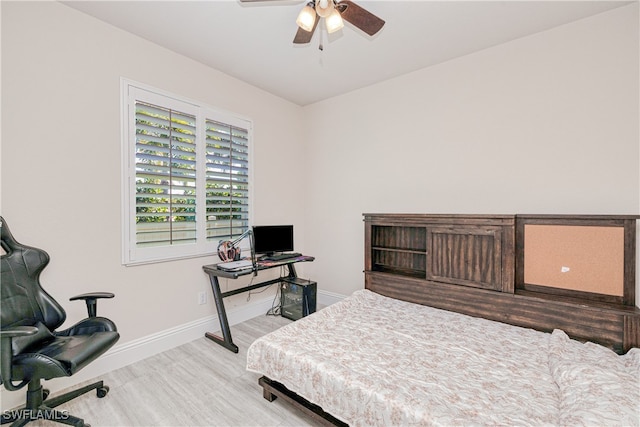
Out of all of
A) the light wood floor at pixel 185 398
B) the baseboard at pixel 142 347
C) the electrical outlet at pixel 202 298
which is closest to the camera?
the light wood floor at pixel 185 398

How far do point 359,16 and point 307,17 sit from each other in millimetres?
355

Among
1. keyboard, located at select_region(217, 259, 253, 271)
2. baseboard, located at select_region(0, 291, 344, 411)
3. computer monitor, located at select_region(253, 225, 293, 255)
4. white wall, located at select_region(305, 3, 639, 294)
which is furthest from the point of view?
computer monitor, located at select_region(253, 225, 293, 255)

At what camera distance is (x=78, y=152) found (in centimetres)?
221

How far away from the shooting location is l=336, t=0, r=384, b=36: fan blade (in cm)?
175

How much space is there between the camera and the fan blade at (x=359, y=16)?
1755mm

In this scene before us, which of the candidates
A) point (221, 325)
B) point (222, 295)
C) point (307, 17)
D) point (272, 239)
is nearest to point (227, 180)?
point (272, 239)

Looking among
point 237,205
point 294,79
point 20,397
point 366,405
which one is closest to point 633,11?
point 294,79

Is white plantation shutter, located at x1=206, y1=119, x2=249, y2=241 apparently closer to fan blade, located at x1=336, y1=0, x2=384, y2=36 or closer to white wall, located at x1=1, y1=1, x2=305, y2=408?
white wall, located at x1=1, y1=1, x2=305, y2=408

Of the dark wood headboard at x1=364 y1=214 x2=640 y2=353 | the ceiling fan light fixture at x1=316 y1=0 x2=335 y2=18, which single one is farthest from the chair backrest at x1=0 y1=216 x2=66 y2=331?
the dark wood headboard at x1=364 y1=214 x2=640 y2=353

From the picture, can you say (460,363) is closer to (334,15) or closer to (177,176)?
(334,15)

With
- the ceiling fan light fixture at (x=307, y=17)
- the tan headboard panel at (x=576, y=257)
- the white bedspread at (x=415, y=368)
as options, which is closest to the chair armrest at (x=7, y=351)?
the white bedspread at (x=415, y=368)

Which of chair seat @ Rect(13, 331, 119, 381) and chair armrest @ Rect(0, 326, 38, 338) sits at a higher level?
chair armrest @ Rect(0, 326, 38, 338)

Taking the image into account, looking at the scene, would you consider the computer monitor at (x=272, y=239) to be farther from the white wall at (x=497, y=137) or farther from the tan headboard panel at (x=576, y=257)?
the tan headboard panel at (x=576, y=257)

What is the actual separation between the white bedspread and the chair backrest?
4.63 ft
